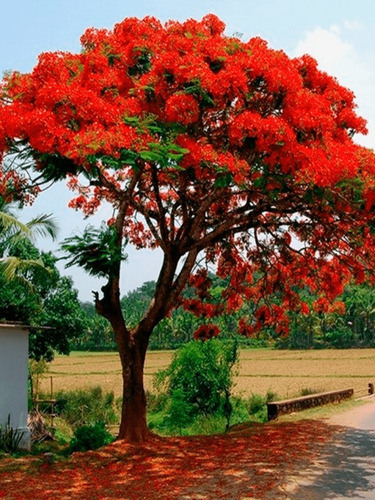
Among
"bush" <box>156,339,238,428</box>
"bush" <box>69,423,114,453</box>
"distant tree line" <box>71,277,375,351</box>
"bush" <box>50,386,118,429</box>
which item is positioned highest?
"distant tree line" <box>71,277,375,351</box>

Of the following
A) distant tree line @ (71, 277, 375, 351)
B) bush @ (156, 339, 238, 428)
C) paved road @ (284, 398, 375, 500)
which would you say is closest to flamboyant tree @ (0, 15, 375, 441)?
paved road @ (284, 398, 375, 500)

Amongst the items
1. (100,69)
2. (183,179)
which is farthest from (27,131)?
(183,179)

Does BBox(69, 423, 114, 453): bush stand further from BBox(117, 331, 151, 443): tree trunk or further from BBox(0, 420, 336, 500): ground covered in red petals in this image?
BBox(0, 420, 336, 500): ground covered in red petals

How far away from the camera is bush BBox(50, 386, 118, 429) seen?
27558 mm

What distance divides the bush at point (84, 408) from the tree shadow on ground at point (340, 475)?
15.2 metres

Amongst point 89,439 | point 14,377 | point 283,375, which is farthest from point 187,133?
point 283,375

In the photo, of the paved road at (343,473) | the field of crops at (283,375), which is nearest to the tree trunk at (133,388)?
the paved road at (343,473)

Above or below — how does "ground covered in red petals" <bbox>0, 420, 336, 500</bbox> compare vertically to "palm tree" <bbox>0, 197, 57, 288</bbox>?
below

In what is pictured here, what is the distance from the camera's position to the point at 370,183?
11.3 m

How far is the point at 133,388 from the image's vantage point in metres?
14.2

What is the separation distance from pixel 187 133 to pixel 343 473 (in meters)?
6.24

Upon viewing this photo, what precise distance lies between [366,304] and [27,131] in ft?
236

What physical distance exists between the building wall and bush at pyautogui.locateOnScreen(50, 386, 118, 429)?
360 inches

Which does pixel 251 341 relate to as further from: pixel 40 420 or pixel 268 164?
pixel 268 164
